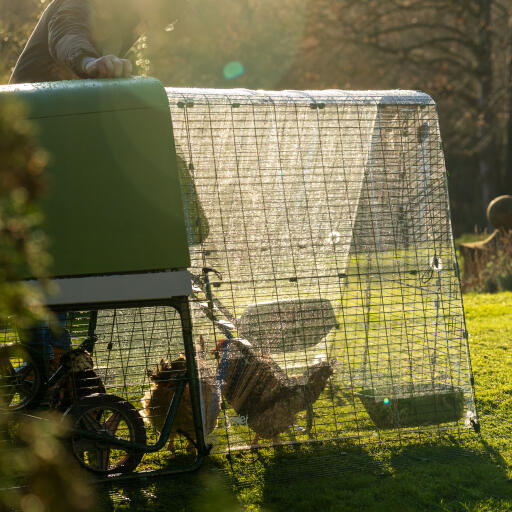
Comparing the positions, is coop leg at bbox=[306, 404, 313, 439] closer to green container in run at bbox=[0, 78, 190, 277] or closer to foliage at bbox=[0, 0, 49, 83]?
green container in run at bbox=[0, 78, 190, 277]

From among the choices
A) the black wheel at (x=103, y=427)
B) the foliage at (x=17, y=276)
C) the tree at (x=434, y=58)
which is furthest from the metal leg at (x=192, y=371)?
the tree at (x=434, y=58)

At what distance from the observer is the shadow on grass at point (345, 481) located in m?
3.11

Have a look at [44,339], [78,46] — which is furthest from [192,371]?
[78,46]

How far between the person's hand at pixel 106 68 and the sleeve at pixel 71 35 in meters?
0.13

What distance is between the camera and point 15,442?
9.87 ft

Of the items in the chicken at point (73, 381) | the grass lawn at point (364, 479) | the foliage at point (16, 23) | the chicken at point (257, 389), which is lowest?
the grass lawn at point (364, 479)

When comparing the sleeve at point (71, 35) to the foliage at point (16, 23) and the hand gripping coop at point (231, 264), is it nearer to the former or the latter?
the hand gripping coop at point (231, 264)

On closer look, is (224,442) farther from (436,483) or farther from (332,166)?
(332,166)

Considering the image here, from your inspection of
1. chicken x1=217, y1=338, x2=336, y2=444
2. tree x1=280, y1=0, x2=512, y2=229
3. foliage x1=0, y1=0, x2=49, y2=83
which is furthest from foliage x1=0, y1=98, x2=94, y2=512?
tree x1=280, y1=0, x2=512, y2=229

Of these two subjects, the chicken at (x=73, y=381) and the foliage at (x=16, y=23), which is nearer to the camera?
the chicken at (x=73, y=381)

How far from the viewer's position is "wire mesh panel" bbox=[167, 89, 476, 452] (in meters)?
3.63

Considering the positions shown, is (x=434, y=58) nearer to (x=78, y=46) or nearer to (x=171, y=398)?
(x=78, y=46)

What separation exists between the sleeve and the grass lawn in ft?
6.74

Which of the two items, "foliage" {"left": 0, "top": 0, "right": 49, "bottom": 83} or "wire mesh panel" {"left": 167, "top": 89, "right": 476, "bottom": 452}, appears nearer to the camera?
"wire mesh panel" {"left": 167, "top": 89, "right": 476, "bottom": 452}
